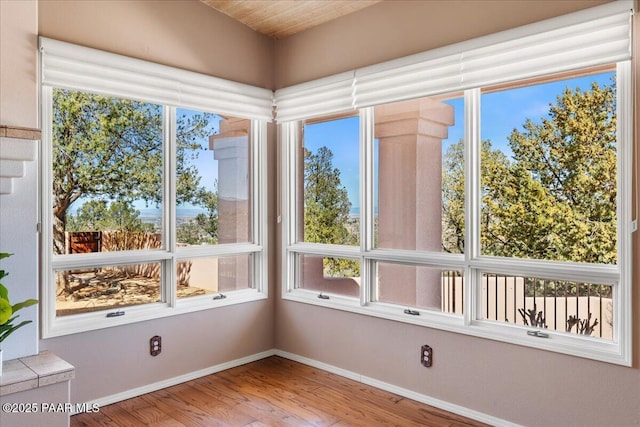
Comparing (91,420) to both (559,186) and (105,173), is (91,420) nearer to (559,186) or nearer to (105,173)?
(105,173)

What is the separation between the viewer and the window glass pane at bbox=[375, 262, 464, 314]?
10.2 feet

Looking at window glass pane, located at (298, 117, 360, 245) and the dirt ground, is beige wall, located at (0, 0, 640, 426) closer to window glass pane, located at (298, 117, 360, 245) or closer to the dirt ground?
the dirt ground

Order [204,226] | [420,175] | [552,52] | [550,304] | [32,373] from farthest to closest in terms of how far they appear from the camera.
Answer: [204,226], [420,175], [550,304], [552,52], [32,373]

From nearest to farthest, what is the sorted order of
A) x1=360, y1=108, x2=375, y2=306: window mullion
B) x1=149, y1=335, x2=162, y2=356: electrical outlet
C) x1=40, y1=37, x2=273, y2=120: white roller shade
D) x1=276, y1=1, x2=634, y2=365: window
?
x1=276, y1=1, x2=634, y2=365: window
x1=40, y1=37, x2=273, y2=120: white roller shade
x1=149, y1=335, x2=162, y2=356: electrical outlet
x1=360, y1=108, x2=375, y2=306: window mullion

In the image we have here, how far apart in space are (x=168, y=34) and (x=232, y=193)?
1310 mm

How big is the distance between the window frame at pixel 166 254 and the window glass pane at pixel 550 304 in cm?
197

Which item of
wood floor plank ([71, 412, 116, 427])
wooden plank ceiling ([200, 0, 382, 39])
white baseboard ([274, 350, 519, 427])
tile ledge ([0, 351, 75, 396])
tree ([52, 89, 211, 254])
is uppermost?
wooden plank ceiling ([200, 0, 382, 39])

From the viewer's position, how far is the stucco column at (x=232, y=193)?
385 cm

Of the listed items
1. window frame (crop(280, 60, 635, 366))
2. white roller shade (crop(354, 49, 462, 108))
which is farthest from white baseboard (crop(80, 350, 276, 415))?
white roller shade (crop(354, 49, 462, 108))

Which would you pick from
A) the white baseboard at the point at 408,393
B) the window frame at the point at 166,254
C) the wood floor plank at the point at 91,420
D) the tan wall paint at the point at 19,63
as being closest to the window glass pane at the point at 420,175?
the white baseboard at the point at 408,393

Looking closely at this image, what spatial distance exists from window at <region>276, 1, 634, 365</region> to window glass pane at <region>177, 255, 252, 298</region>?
573mm

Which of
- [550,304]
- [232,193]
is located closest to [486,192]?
[550,304]

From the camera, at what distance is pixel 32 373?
7.80 ft

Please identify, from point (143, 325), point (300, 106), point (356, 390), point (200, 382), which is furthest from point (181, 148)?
point (356, 390)
